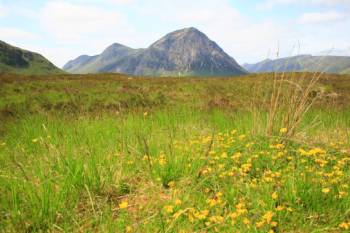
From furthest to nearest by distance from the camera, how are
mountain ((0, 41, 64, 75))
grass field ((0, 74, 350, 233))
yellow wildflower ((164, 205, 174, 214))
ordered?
mountain ((0, 41, 64, 75)), grass field ((0, 74, 350, 233)), yellow wildflower ((164, 205, 174, 214))

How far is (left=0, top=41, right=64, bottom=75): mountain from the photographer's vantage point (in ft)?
422

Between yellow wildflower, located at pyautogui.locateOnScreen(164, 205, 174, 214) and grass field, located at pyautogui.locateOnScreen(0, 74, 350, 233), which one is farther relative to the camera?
grass field, located at pyautogui.locateOnScreen(0, 74, 350, 233)

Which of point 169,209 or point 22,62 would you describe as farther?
point 22,62

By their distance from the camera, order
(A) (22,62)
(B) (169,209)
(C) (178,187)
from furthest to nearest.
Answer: (A) (22,62), (C) (178,187), (B) (169,209)

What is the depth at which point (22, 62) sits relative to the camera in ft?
447

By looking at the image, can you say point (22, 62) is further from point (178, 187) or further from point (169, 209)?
point (169, 209)

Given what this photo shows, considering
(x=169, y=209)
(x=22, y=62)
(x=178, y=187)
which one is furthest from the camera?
(x=22, y=62)

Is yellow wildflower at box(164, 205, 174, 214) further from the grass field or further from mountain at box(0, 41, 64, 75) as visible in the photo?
mountain at box(0, 41, 64, 75)

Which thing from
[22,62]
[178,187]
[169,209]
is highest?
[22,62]

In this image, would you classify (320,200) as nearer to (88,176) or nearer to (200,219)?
(200,219)

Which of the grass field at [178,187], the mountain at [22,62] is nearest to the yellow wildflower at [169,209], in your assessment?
the grass field at [178,187]

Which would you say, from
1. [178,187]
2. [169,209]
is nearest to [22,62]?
[178,187]

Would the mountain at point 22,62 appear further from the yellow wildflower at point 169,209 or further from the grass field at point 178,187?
the yellow wildflower at point 169,209

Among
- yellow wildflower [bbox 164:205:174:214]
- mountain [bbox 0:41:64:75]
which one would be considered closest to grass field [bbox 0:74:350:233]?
yellow wildflower [bbox 164:205:174:214]
